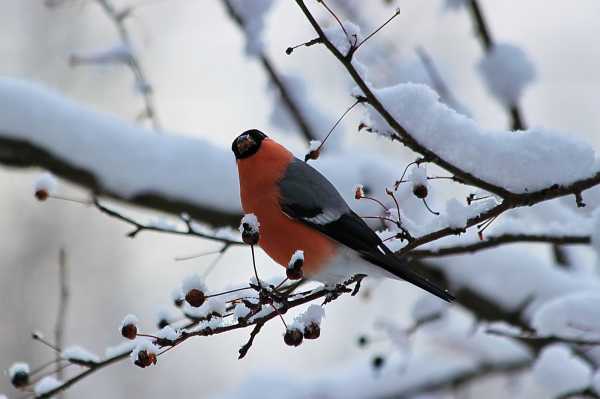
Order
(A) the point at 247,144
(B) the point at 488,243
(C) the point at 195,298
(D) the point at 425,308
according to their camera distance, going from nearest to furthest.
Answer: (C) the point at 195,298 → (B) the point at 488,243 → (A) the point at 247,144 → (D) the point at 425,308

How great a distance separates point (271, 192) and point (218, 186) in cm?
75

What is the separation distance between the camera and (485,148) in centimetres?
183

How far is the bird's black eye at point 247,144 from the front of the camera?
265 cm

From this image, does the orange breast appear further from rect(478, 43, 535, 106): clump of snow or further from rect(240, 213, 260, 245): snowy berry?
rect(478, 43, 535, 106): clump of snow

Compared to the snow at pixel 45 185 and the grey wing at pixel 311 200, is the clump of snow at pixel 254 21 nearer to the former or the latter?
the grey wing at pixel 311 200

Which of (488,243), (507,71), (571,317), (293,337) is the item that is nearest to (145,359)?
(293,337)

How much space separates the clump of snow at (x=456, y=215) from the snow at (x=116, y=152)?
4.54 ft

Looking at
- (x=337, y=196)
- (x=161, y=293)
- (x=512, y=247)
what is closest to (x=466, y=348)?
(x=512, y=247)

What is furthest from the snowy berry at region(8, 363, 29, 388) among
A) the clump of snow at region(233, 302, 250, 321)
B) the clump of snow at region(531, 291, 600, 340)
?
the clump of snow at region(531, 291, 600, 340)

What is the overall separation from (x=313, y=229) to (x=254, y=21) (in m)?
1.22

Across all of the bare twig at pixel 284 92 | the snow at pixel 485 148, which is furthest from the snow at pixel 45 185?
the bare twig at pixel 284 92

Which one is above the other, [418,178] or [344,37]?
[344,37]

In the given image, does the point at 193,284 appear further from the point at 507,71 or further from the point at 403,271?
the point at 507,71

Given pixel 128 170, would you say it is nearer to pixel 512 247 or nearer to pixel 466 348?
pixel 512 247
